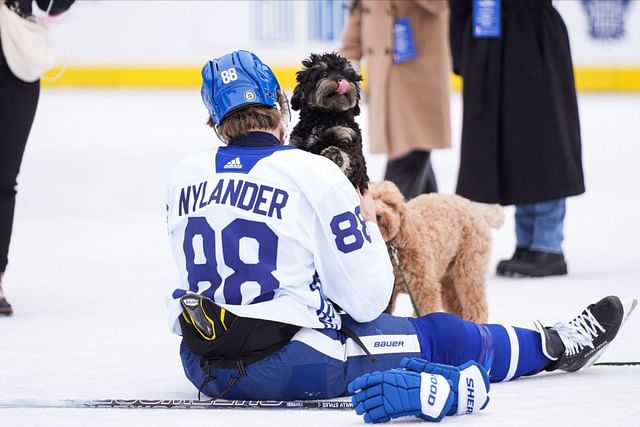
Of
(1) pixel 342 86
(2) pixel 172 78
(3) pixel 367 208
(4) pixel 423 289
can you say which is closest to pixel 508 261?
(4) pixel 423 289

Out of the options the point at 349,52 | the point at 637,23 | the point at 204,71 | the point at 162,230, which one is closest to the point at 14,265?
the point at 162,230

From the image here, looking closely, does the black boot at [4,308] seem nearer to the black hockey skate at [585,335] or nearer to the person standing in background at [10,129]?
the person standing in background at [10,129]

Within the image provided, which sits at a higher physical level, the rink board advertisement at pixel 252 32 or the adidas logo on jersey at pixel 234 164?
the adidas logo on jersey at pixel 234 164

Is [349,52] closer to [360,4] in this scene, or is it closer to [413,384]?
[360,4]

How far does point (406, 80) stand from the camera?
26.0ft

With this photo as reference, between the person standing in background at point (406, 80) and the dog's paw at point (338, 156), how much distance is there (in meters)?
3.58

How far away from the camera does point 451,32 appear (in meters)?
6.94

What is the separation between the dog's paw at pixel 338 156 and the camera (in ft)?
13.6

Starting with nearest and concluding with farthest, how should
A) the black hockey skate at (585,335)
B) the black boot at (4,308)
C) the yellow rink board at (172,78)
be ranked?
1. the black hockey skate at (585,335)
2. the black boot at (4,308)
3. the yellow rink board at (172,78)

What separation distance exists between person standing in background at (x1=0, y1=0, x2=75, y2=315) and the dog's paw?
6.14ft

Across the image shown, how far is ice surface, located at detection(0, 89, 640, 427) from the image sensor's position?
152 inches

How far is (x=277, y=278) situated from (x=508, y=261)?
3.29 meters

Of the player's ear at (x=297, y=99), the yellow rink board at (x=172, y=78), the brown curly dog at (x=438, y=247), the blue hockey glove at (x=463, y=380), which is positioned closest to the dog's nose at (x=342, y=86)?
the player's ear at (x=297, y=99)

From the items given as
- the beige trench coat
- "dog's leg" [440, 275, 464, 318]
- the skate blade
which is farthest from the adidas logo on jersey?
the beige trench coat
